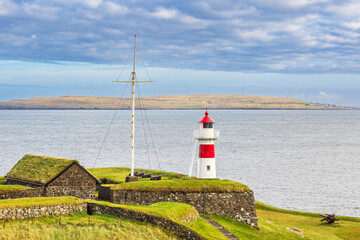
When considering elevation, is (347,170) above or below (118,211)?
below

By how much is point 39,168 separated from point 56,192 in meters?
3.48

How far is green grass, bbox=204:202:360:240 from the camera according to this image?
31.8 meters

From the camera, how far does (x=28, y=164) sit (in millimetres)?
38719

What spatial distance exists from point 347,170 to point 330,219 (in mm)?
42735

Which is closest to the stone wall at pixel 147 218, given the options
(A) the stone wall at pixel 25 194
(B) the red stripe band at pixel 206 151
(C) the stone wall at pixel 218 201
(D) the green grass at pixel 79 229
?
(D) the green grass at pixel 79 229

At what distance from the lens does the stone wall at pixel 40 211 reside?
25.2m

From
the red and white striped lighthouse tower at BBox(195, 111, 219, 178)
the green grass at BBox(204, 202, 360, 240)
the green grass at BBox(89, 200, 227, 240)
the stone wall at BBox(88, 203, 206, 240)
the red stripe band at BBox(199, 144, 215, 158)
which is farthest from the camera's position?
the red stripe band at BBox(199, 144, 215, 158)

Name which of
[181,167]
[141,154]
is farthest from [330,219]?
[141,154]

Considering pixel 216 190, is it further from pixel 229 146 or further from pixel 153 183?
pixel 229 146

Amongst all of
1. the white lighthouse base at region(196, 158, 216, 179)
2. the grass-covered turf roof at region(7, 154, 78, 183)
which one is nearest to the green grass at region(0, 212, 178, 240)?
the grass-covered turf roof at region(7, 154, 78, 183)

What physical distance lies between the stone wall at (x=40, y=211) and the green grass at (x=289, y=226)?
1047 centimetres

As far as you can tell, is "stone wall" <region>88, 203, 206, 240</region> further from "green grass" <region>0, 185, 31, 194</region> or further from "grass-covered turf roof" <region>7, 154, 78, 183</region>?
"grass-covered turf roof" <region>7, 154, 78, 183</region>

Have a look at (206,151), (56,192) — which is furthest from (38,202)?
(206,151)

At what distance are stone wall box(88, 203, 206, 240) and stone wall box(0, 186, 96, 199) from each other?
7115 mm
